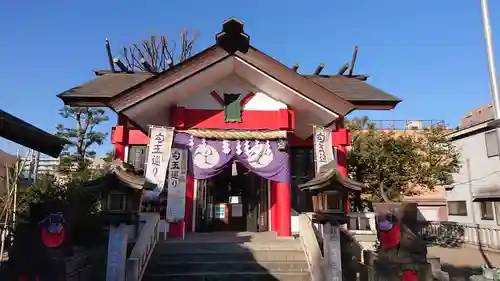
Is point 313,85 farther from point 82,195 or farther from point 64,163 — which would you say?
point 64,163

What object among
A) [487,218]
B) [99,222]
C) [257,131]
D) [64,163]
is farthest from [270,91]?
[64,163]

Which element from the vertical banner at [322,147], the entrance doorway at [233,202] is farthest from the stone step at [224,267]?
the entrance doorway at [233,202]

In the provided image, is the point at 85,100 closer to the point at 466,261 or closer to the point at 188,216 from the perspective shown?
the point at 188,216

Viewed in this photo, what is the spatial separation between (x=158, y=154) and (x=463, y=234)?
794 inches

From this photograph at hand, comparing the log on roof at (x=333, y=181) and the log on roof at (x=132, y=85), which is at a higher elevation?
the log on roof at (x=132, y=85)

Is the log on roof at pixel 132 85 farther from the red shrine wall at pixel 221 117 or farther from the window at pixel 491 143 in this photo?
the window at pixel 491 143

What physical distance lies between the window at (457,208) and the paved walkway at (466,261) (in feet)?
15.2

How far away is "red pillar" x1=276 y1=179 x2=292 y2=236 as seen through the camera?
35.7 feet

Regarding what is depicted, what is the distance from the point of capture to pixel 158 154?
35.1ft

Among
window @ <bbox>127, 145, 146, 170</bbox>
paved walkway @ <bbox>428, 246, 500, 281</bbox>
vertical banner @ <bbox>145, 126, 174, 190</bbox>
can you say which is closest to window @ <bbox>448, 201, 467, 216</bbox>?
paved walkway @ <bbox>428, 246, 500, 281</bbox>

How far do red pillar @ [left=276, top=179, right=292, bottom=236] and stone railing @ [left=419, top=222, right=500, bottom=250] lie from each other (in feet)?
37.6

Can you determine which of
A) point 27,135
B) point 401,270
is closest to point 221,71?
point 27,135

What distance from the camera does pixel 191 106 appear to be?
12125mm

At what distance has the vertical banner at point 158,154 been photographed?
10516 millimetres
